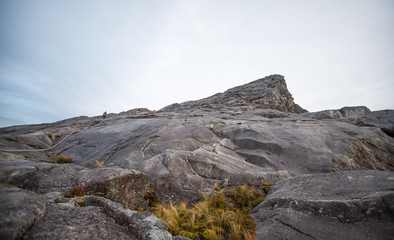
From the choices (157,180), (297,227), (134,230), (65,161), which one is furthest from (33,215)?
(65,161)

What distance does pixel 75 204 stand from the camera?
5168 millimetres

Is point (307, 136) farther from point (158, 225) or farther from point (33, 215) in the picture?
point (33, 215)

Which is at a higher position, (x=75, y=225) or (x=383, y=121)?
(x=383, y=121)

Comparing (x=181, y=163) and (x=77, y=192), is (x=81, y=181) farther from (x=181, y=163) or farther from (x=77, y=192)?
(x=181, y=163)

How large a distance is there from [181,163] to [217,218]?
4.42 meters

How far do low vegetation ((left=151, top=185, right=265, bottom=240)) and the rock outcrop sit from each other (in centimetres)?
62

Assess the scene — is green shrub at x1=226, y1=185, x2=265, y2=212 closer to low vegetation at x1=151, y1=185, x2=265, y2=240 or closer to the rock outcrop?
low vegetation at x1=151, y1=185, x2=265, y2=240

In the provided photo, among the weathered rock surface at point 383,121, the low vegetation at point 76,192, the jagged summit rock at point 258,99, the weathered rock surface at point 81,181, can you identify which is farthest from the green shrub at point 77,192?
the jagged summit rock at point 258,99

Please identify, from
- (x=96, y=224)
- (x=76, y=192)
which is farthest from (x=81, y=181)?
(x=96, y=224)

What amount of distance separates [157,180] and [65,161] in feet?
29.4

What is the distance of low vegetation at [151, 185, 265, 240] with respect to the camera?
209 inches

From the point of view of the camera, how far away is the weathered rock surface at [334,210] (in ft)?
14.0

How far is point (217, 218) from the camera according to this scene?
239 inches

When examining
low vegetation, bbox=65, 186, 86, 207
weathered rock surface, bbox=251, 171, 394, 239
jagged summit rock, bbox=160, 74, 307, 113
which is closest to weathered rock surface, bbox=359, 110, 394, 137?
weathered rock surface, bbox=251, 171, 394, 239
